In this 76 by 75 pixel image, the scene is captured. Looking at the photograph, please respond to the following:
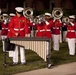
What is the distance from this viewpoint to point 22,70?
13.5 metres

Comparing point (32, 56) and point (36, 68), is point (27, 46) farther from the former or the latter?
point (32, 56)

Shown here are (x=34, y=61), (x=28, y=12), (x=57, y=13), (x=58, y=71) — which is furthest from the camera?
(x=28, y=12)

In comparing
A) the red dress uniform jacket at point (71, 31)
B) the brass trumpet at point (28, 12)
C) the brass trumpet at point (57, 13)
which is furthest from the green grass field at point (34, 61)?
the brass trumpet at point (28, 12)

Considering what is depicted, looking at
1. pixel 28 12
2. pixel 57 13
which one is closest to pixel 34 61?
pixel 57 13

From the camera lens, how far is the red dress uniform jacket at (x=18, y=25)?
14219 millimetres

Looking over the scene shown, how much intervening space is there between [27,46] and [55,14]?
513cm

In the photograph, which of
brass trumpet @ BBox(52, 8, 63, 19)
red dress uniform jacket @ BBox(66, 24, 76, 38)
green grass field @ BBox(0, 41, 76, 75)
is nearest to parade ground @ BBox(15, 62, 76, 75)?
green grass field @ BBox(0, 41, 76, 75)

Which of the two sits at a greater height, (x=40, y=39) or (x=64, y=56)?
(x=40, y=39)

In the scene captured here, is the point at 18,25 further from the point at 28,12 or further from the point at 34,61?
the point at 28,12

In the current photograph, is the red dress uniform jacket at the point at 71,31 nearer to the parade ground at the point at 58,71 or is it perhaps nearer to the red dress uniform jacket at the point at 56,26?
the red dress uniform jacket at the point at 56,26

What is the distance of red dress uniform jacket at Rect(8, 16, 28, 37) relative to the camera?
14219 mm

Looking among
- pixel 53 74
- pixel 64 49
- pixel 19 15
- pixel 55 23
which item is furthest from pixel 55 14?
pixel 53 74

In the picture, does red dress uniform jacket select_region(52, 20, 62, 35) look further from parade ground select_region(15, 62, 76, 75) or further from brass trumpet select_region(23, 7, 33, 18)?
parade ground select_region(15, 62, 76, 75)

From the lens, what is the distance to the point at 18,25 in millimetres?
14289
